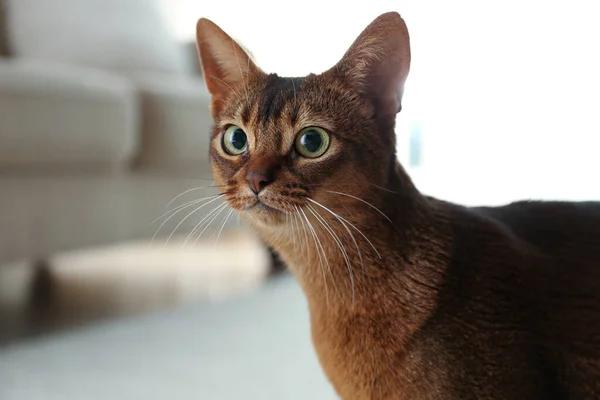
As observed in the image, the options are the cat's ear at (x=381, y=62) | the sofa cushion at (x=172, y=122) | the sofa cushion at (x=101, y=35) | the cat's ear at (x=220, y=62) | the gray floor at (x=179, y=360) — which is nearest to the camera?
the cat's ear at (x=381, y=62)

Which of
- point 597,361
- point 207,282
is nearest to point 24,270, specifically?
point 207,282

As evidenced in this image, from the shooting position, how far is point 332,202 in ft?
2.76

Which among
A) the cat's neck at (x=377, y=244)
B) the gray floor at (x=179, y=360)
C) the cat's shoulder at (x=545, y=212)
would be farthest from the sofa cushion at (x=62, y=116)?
the cat's shoulder at (x=545, y=212)

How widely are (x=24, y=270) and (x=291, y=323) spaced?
1291 mm

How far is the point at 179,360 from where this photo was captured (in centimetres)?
159

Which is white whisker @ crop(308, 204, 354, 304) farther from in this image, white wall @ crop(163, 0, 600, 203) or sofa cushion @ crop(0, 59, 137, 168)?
sofa cushion @ crop(0, 59, 137, 168)

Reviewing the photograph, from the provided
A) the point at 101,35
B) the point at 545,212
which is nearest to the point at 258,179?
the point at 545,212

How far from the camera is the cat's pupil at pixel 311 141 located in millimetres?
831

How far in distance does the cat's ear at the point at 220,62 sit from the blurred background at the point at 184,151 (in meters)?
0.06

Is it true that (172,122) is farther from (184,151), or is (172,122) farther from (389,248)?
(389,248)

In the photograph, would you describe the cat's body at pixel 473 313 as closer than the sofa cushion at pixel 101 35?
Yes

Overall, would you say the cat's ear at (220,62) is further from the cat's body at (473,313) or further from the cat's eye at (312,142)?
the cat's body at (473,313)

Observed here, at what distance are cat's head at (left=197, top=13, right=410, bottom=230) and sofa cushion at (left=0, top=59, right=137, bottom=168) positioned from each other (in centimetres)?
89

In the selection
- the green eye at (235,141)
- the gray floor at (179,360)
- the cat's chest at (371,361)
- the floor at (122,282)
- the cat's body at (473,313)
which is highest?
the green eye at (235,141)
